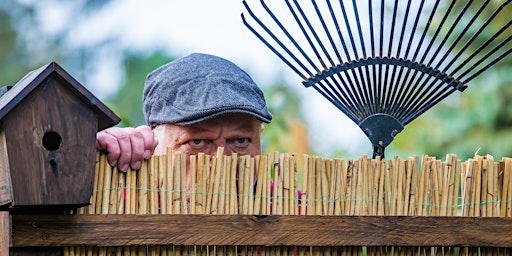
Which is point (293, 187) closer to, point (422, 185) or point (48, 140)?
point (422, 185)

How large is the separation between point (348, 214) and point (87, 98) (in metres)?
0.80

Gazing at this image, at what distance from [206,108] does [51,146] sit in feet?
2.29

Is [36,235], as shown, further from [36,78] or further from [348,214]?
[348,214]

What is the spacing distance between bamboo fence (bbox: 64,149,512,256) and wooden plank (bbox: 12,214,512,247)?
40mm

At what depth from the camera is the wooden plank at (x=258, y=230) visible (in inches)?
92.4

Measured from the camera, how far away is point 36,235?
2318 mm

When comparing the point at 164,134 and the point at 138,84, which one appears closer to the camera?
the point at 164,134

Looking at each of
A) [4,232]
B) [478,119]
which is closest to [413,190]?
[4,232]

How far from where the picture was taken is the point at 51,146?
2344 mm

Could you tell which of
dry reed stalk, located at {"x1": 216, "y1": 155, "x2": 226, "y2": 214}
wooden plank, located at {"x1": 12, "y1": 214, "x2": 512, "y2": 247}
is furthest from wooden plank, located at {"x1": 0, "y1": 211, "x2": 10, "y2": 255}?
dry reed stalk, located at {"x1": 216, "y1": 155, "x2": 226, "y2": 214}

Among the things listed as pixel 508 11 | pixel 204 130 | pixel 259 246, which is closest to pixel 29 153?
pixel 259 246

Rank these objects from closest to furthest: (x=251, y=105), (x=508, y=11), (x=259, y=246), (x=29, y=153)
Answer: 1. (x=29, y=153)
2. (x=259, y=246)
3. (x=251, y=105)
4. (x=508, y=11)

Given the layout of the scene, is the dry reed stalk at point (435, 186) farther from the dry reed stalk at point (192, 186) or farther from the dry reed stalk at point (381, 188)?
the dry reed stalk at point (192, 186)

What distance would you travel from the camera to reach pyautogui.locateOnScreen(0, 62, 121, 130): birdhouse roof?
2.23m
